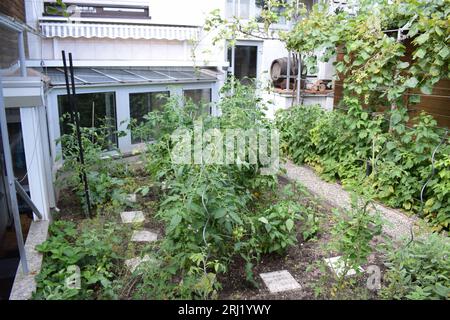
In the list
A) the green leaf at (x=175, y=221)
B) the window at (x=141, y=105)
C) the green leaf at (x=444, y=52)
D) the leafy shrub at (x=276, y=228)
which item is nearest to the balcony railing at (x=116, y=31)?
the window at (x=141, y=105)

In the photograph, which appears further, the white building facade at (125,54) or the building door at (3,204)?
the white building facade at (125,54)

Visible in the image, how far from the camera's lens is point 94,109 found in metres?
6.71

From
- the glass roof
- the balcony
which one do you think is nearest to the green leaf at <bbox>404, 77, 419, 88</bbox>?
the glass roof

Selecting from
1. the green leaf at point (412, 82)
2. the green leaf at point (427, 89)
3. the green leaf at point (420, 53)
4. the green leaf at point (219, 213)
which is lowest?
the green leaf at point (219, 213)

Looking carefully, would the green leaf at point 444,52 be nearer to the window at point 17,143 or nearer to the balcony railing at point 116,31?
the window at point 17,143

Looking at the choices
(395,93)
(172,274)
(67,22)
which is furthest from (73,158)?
(395,93)

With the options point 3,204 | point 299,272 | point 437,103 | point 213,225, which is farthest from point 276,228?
point 437,103

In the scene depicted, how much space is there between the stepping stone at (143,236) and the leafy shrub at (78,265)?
0.25 metres

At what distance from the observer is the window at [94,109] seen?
6.31 meters

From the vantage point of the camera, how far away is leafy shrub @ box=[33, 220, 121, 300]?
2.69 metres

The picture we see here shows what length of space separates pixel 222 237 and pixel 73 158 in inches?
103

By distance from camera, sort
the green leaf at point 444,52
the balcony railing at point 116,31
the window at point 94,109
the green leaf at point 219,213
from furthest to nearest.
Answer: the balcony railing at point 116,31, the window at point 94,109, the green leaf at point 444,52, the green leaf at point 219,213

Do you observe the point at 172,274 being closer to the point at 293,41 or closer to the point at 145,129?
the point at 145,129

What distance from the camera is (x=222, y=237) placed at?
2.98m
